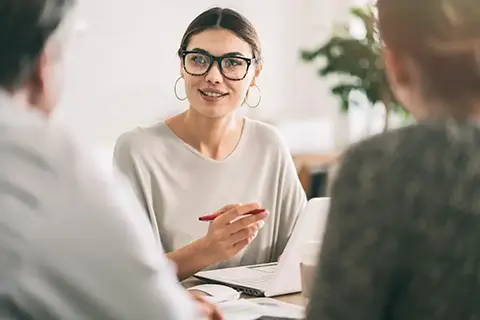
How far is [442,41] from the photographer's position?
0.91 m

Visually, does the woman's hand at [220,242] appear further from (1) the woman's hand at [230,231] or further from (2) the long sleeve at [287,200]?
(2) the long sleeve at [287,200]

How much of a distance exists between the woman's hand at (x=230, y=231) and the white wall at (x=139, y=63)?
4.55 feet

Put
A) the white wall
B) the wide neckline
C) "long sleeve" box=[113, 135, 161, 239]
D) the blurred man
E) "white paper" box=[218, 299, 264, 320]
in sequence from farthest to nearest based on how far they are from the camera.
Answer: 1. the white wall
2. the wide neckline
3. "long sleeve" box=[113, 135, 161, 239]
4. "white paper" box=[218, 299, 264, 320]
5. the blurred man

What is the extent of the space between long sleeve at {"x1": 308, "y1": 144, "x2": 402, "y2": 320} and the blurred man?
0.19 metres

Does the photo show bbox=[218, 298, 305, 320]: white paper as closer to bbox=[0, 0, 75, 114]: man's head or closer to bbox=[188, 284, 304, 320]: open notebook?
bbox=[188, 284, 304, 320]: open notebook

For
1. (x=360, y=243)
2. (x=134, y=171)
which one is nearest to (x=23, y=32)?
(x=360, y=243)

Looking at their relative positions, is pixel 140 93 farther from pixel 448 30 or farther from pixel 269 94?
pixel 448 30

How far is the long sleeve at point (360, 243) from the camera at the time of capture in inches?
35.1

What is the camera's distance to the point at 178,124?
7.29 ft

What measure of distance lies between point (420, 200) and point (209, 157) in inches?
53.8

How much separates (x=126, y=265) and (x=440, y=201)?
38 centimetres

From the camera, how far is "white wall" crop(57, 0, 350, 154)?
3305 mm

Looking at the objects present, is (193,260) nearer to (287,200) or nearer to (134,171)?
(134,171)

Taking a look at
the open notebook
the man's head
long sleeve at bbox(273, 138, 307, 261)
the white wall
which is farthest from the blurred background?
the man's head
